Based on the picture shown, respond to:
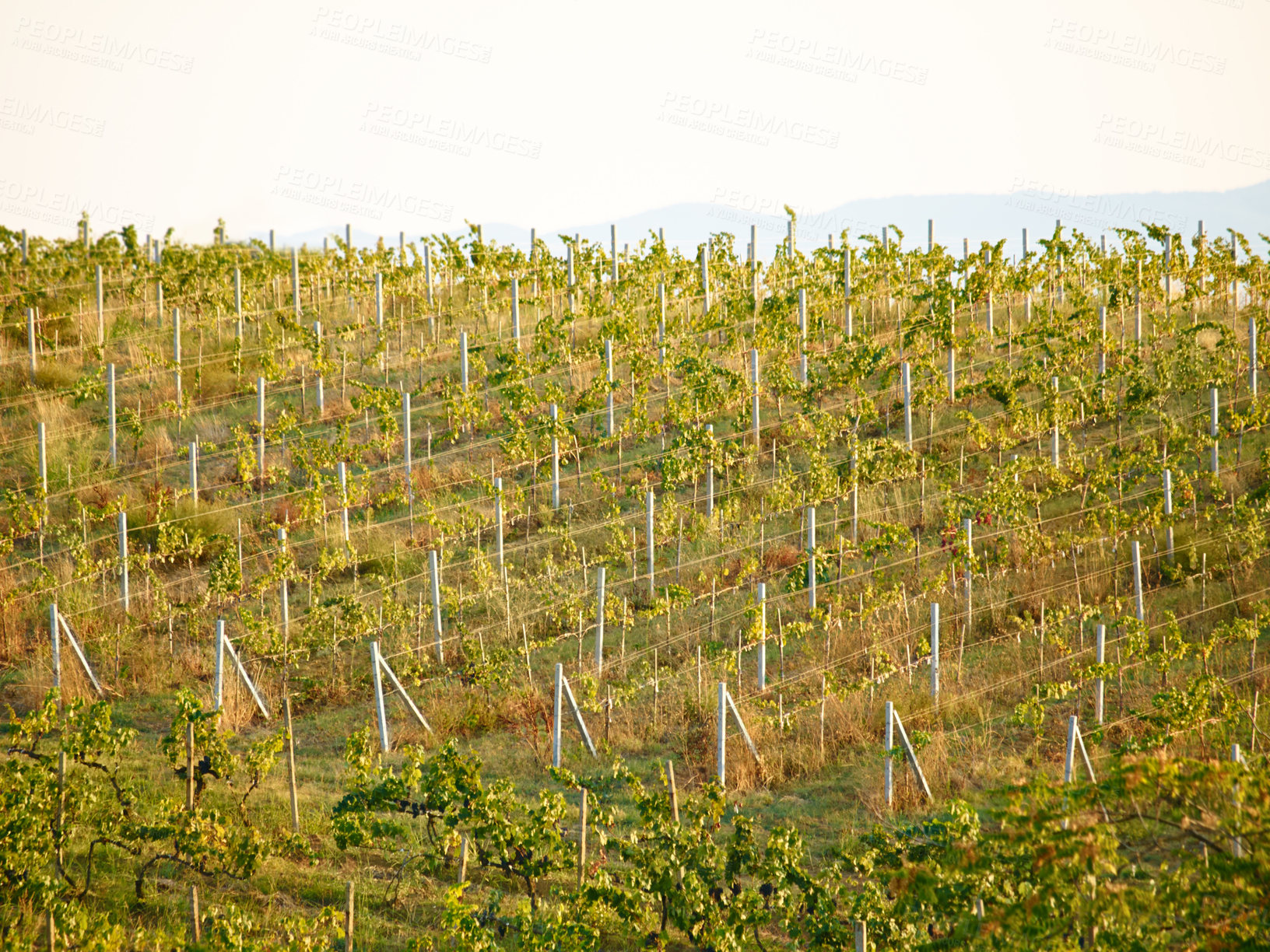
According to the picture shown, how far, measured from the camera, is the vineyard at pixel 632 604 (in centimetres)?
548

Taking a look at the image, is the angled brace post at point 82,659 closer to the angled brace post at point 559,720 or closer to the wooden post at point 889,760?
the angled brace post at point 559,720

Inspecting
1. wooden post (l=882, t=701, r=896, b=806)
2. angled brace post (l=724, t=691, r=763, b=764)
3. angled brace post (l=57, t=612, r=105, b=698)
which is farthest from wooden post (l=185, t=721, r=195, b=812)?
wooden post (l=882, t=701, r=896, b=806)

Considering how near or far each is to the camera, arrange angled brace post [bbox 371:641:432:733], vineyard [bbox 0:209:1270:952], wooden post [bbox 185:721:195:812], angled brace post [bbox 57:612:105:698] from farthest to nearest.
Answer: angled brace post [bbox 57:612:105:698] → angled brace post [bbox 371:641:432:733] → wooden post [bbox 185:721:195:812] → vineyard [bbox 0:209:1270:952]

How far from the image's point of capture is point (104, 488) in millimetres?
13109

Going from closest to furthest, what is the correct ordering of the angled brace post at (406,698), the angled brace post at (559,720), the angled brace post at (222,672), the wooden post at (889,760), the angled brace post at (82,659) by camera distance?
the wooden post at (889,760) < the angled brace post at (559,720) < the angled brace post at (222,672) < the angled brace post at (406,698) < the angled brace post at (82,659)

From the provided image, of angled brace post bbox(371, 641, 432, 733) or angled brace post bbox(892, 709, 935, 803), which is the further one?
angled brace post bbox(371, 641, 432, 733)

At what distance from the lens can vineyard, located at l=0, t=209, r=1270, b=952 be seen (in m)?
5.48

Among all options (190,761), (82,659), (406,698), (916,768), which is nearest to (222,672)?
(82,659)

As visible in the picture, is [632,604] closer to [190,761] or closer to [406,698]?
[406,698]

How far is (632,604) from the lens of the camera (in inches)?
436

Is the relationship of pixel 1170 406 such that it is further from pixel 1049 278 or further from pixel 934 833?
pixel 934 833

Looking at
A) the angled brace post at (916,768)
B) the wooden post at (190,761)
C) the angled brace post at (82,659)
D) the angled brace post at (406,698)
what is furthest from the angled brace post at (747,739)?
the angled brace post at (82,659)

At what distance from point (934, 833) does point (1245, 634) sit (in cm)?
465

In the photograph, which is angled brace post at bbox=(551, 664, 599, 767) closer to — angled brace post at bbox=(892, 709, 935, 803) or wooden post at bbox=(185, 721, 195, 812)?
angled brace post at bbox=(892, 709, 935, 803)
